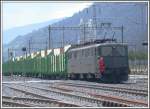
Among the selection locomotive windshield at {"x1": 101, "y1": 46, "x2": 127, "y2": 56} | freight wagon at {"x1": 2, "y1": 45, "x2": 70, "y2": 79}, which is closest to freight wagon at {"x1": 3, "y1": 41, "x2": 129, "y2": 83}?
locomotive windshield at {"x1": 101, "y1": 46, "x2": 127, "y2": 56}

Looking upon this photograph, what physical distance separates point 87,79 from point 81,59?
6.30 ft

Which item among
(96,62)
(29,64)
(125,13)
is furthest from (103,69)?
(125,13)

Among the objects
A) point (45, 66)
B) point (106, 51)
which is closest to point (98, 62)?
point (106, 51)

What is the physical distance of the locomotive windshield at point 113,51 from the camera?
1224 inches

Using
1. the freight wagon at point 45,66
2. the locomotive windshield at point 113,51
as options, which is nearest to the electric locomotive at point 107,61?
the locomotive windshield at point 113,51

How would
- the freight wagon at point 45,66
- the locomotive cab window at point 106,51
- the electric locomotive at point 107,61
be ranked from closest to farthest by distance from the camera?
the electric locomotive at point 107,61, the locomotive cab window at point 106,51, the freight wagon at point 45,66

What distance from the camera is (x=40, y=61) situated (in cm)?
5494

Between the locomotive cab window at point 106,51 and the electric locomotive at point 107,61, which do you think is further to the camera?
the locomotive cab window at point 106,51

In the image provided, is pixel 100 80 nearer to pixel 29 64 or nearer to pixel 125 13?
pixel 29 64

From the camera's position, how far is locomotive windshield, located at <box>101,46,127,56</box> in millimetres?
31078

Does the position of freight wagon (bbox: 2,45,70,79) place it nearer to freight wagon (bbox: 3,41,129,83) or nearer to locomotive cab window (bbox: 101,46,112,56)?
freight wagon (bbox: 3,41,129,83)

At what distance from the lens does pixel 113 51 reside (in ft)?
102

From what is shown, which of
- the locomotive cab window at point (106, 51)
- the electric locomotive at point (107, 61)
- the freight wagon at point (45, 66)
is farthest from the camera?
the freight wagon at point (45, 66)

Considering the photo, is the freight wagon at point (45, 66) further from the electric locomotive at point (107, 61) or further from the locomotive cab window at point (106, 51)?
the locomotive cab window at point (106, 51)
